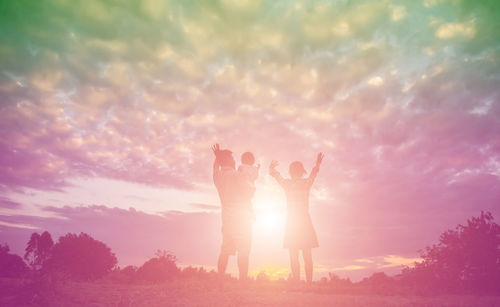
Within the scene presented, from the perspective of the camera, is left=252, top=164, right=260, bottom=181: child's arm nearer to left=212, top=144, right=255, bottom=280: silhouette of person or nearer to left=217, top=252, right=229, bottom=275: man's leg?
left=212, top=144, right=255, bottom=280: silhouette of person

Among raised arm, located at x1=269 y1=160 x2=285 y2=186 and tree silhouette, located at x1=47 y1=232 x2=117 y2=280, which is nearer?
raised arm, located at x1=269 y1=160 x2=285 y2=186

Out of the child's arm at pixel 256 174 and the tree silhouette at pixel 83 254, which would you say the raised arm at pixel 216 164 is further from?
the tree silhouette at pixel 83 254

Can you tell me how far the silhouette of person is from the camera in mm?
7309

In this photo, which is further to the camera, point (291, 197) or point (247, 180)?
point (291, 197)

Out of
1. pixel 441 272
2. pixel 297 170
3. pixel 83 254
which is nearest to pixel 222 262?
pixel 297 170

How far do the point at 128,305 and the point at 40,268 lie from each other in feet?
5.94

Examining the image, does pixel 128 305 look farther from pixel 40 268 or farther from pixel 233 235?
pixel 233 235

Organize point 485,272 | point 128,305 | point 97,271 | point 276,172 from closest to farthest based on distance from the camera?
point 128,305, point 485,272, point 276,172, point 97,271

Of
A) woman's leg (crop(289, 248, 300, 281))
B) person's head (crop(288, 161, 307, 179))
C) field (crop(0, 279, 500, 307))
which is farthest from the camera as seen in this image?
person's head (crop(288, 161, 307, 179))

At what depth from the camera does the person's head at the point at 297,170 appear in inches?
367

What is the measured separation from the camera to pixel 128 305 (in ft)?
13.4

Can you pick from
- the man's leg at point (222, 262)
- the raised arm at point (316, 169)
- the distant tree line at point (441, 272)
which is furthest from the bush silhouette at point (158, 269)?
the raised arm at point (316, 169)

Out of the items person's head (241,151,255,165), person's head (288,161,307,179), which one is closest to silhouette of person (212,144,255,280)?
person's head (241,151,255,165)

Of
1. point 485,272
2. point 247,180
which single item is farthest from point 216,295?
point 485,272
